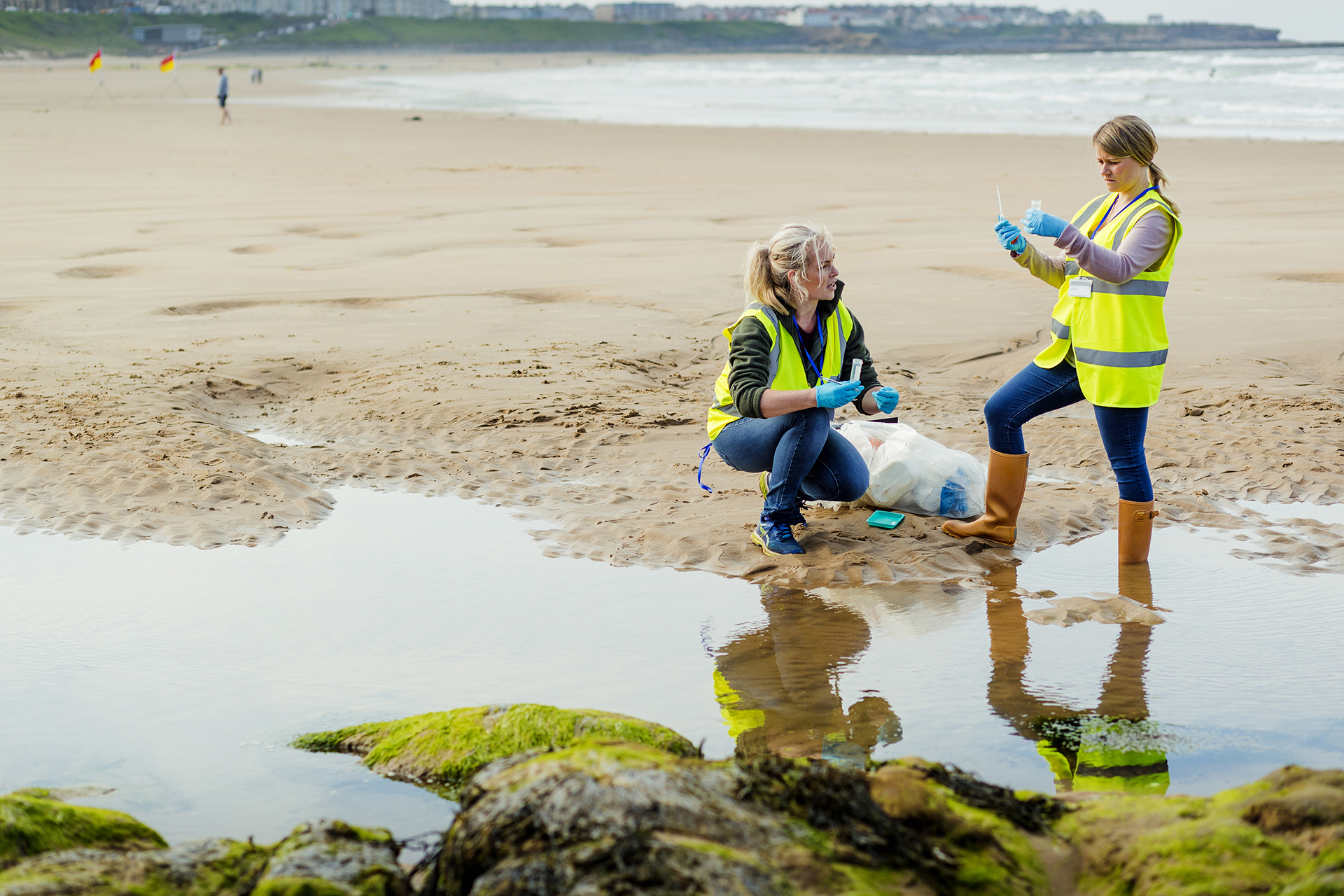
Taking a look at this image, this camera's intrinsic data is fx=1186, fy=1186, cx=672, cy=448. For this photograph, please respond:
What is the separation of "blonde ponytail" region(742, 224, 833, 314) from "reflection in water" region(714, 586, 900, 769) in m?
1.21

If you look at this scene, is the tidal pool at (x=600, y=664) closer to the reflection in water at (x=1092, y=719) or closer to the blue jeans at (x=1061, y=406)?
the reflection in water at (x=1092, y=719)

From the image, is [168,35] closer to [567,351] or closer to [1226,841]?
[567,351]

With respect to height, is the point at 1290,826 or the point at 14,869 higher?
the point at 1290,826

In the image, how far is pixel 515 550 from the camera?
17.0 ft

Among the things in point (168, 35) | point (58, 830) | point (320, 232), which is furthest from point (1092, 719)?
point (168, 35)

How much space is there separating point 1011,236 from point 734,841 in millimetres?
2851

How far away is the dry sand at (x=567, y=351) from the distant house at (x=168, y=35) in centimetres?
8934

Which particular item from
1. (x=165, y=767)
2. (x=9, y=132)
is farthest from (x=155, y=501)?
(x=9, y=132)

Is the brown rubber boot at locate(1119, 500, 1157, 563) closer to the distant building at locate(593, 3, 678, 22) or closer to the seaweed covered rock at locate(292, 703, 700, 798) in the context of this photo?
the seaweed covered rock at locate(292, 703, 700, 798)

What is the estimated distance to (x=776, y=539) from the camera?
5012 millimetres

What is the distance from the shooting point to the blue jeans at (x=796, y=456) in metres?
4.95

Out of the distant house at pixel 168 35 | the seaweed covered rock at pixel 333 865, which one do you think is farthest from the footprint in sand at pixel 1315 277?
the distant house at pixel 168 35

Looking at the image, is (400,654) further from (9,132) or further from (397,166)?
(9,132)

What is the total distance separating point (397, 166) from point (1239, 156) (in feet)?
48.4
